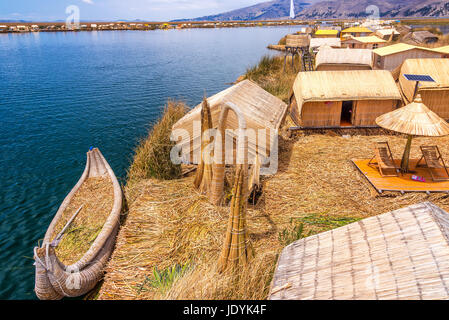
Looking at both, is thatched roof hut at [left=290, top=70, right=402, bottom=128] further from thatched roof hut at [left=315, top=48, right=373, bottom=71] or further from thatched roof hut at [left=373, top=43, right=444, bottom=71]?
thatched roof hut at [left=373, top=43, right=444, bottom=71]

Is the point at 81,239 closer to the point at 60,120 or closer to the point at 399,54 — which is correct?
the point at 60,120

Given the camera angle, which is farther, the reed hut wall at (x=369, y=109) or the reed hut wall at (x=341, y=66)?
the reed hut wall at (x=341, y=66)

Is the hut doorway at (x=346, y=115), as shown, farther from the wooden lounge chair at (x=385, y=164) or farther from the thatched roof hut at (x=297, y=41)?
the thatched roof hut at (x=297, y=41)

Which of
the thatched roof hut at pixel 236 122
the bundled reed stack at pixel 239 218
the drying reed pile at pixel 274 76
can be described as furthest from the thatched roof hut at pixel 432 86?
the bundled reed stack at pixel 239 218

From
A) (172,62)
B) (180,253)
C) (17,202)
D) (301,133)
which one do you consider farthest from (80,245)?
(172,62)

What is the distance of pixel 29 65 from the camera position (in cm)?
4116

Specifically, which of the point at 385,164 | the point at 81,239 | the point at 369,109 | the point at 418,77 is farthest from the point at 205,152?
the point at 418,77

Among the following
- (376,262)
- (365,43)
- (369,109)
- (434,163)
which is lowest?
(434,163)

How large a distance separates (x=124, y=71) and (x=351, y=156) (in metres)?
33.8

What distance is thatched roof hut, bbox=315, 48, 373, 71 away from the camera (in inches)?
841

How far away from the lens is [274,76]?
28484 mm

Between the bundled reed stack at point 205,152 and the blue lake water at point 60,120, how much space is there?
18.5 ft

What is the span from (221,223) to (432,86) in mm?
12953

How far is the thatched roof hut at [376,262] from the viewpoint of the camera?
3.15 metres
